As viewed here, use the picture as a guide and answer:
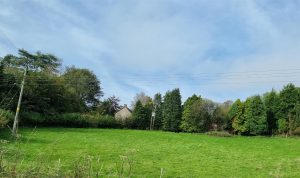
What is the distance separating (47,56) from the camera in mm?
38812

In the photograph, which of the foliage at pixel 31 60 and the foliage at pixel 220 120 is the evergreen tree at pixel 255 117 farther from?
the foliage at pixel 31 60

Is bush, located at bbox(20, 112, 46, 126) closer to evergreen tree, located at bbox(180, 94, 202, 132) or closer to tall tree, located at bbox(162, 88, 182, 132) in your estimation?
tall tree, located at bbox(162, 88, 182, 132)

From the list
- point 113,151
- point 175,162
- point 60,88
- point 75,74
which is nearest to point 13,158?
point 175,162

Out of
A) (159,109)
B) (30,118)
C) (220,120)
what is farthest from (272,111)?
(30,118)

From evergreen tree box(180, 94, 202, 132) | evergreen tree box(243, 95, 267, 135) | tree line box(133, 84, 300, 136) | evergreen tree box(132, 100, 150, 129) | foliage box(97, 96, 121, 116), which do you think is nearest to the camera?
evergreen tree box(243, 95, 267, 135)

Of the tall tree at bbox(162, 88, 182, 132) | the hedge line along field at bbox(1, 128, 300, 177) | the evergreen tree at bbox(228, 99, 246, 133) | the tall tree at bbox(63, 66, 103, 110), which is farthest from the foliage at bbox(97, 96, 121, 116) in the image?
the hedge line along field at bbox(1, 128, 300, 177)

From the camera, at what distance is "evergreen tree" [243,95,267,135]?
34.7 meters

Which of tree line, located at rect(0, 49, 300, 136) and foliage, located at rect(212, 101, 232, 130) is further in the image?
foliage, located at rect(212, 101, 232, 130)

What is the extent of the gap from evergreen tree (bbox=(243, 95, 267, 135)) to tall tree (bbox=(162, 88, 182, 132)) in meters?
7.42

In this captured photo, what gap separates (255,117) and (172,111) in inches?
363

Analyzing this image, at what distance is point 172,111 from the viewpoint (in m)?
40.4

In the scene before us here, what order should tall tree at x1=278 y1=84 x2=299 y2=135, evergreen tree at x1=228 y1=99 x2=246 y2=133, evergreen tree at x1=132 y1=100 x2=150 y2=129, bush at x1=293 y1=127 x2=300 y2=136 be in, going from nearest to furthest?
1. bush at x1=293 y1=127 x2=300 y2=136
2. tall tree at x1=278 y1=84 x2=299 y2=135
3. evergreen tree at x1=228 y1=99 x2=246 y2=133
4. evergreen tree at x1=132 y1=100 x2=150 y2=129

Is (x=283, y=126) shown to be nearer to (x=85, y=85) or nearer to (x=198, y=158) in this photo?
(x=198, y=158)

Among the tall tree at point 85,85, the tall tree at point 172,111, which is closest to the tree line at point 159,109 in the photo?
the tall tree at point 172,111
